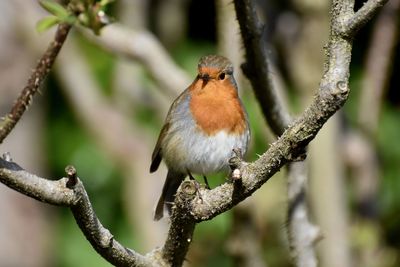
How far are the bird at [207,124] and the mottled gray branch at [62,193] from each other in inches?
54.3

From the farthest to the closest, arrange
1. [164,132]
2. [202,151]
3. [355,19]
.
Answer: [164,132]
[202,151]
[355,19]

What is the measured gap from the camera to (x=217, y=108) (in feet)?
13.6

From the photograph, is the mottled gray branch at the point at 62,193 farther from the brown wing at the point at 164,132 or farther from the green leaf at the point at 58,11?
the brown wing at the point at 164,132

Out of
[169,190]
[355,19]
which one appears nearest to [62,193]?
[355,19]

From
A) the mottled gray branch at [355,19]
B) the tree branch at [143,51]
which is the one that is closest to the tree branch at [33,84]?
the mottled gray branch at [355,19]

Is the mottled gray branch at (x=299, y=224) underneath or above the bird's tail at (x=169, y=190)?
underneath

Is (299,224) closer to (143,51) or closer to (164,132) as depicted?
(164,132)

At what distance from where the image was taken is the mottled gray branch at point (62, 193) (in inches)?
93.8

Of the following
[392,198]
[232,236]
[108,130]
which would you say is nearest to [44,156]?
[108,130]

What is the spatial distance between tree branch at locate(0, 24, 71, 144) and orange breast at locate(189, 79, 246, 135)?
165cm

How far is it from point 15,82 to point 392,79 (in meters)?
2.87

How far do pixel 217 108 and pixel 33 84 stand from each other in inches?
69.2

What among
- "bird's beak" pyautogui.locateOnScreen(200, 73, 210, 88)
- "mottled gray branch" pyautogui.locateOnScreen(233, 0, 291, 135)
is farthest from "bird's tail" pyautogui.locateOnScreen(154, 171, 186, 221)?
"mottled gray branch" pyautogui.locateOnScreen(233, 0, 291, 135)

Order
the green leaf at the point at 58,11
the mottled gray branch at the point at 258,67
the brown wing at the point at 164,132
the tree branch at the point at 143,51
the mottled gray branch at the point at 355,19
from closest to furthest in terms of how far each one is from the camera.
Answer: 1. the mottled gray branch at the point at 355,19
2. the green leaf at the point at 58,11
3. the mottled gray branch at the point at 258,67
4. the brown wing at the point at 164,132
5. the tree branch at the point at 143,51
